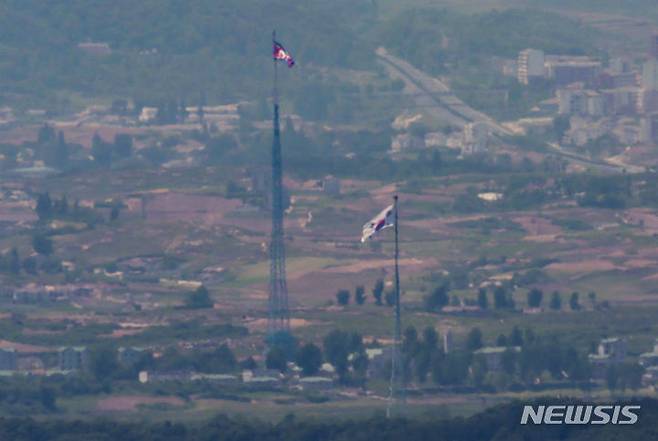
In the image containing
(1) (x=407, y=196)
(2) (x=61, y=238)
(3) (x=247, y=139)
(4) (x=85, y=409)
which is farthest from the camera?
(3) (x=247, y=139)

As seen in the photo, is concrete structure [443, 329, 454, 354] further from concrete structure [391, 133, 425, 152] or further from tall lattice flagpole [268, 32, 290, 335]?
concrete structure [391, 133, 425, 152]

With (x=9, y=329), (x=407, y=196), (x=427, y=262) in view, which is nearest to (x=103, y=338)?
(x=9, y=329)

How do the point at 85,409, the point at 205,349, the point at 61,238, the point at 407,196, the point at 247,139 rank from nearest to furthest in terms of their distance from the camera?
1. the point at 85,409
2. the point at 205,349
3. the point at 61,238
4. the point at 407,196
5. the point at 247,139

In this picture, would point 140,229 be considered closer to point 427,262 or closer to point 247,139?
point 427,262

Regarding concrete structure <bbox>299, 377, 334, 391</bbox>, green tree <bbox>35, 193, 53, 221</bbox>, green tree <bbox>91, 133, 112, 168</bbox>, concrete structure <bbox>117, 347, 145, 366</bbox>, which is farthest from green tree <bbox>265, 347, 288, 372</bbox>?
green tree <bbox>91, 133, 112, 168</bbox>

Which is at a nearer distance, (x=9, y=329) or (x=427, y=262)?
(x=9, y=329)

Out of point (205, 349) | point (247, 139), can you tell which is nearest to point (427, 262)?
point (205, 349)
